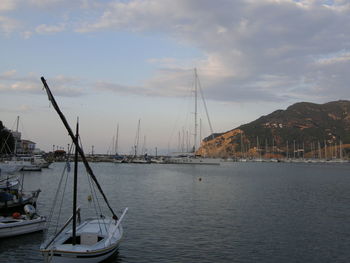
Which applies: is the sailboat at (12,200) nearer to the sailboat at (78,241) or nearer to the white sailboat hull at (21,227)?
the white sailboat hull at (21,227)

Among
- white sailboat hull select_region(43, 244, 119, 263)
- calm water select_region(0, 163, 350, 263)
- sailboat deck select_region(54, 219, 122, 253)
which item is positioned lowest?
calm water select_region(0, 163, 350, 263)

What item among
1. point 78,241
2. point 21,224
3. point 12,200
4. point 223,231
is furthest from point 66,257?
point 12,200

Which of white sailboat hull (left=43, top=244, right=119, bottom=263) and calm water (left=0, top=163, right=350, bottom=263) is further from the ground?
white sailboat hull (left=43, top=244, right=119, bottom=263)

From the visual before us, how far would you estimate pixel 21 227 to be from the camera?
25.1 meters

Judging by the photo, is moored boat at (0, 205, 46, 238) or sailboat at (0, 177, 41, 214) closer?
moored boat at (0, 205, 46, 238)

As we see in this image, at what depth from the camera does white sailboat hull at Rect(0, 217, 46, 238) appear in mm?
24141

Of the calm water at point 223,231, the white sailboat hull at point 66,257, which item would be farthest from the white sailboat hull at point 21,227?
the white sailboat hull at point 66,257

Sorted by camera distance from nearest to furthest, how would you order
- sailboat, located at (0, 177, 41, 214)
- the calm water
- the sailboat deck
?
the sailboat deck
the calm water
sailboat, located at (0, 177, 41, 214)

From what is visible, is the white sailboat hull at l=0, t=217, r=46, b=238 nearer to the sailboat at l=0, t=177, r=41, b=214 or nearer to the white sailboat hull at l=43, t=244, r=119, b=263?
the white sailboat hull at l=43, t=244, r=119, b=263

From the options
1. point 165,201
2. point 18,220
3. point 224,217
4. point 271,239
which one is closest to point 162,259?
point 271,239

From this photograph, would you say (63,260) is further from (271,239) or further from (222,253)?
(271,239)

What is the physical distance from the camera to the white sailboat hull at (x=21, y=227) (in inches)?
950

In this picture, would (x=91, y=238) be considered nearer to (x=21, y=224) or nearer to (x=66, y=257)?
(x=66, y=257)

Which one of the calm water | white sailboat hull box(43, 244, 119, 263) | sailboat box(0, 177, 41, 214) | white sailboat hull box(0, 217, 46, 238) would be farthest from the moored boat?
white sailboat hull box(43, 244, 119, 263)
